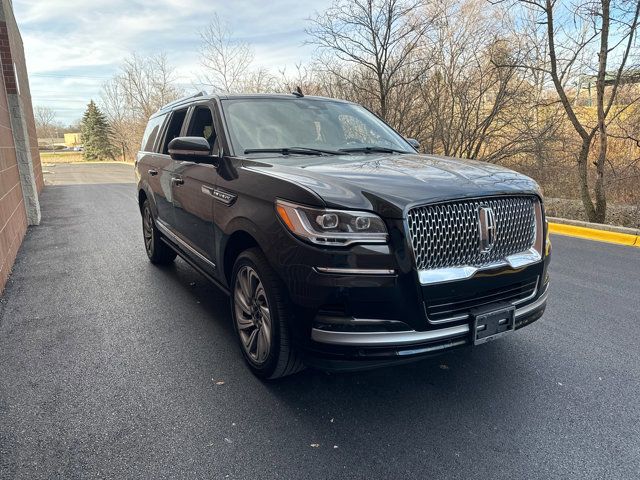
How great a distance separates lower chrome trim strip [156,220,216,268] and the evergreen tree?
6334 cm

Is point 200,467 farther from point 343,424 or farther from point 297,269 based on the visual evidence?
point 297,269

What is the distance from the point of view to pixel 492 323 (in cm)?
254

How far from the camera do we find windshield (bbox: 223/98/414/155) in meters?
3.57

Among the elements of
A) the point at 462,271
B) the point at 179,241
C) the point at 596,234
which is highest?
the point at 462,271

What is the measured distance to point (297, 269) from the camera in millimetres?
2443

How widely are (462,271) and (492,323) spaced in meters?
0.38

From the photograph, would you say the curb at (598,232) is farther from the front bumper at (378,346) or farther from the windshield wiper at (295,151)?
the front bumper at (378,346)

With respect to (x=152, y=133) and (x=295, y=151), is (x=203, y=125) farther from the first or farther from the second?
(x=152, y=133)

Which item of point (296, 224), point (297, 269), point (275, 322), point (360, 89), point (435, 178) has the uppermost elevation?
point (360, 89)

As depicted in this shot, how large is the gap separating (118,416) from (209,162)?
192 centimetres

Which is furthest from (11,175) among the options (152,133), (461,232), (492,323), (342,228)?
(492,323)

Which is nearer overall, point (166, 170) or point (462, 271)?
point (462, 271)

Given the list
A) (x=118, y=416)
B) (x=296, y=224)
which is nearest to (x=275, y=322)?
(x=296, y=224)

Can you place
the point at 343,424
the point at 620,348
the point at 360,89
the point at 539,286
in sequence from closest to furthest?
the point at 343,424
the point at 539,286
the point at 620,348
the point at 360,89
